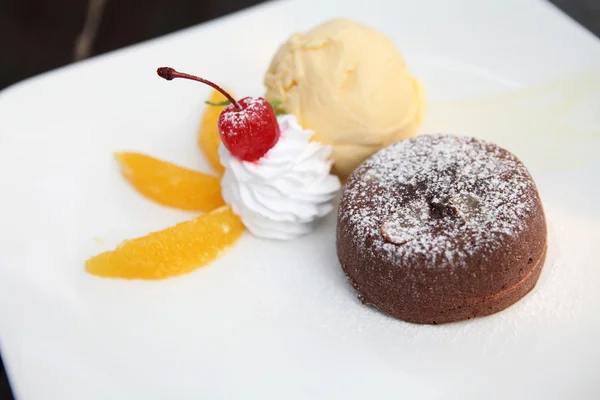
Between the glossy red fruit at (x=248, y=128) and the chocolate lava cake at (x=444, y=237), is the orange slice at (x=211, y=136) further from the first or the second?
the chocolate lava cake at (x=444, y=237)

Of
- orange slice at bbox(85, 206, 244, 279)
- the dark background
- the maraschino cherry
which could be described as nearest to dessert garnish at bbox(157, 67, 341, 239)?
the maraschino cherry

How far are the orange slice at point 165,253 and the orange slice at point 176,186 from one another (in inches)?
7.1

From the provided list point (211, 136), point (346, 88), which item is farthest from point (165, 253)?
point (346, 88)

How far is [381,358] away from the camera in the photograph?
6.15ft

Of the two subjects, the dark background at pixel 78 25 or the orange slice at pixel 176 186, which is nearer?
the orange slice at pixel 176 186

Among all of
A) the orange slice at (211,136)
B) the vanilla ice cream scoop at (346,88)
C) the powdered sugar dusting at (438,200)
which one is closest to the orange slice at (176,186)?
the orange slice at (211,136)

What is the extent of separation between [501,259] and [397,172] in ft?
1.42

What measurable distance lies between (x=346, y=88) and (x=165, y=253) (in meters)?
0.83

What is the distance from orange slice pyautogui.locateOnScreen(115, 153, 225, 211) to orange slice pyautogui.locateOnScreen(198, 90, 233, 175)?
0.11 meters

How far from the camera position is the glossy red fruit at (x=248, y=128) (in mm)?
2068

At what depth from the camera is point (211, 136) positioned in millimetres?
2494

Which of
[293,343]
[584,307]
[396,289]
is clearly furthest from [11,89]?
[584,307]

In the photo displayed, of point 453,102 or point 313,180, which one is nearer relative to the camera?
point 313,180

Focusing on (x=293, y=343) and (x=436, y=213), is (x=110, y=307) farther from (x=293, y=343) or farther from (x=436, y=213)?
(x=436, y=213)
